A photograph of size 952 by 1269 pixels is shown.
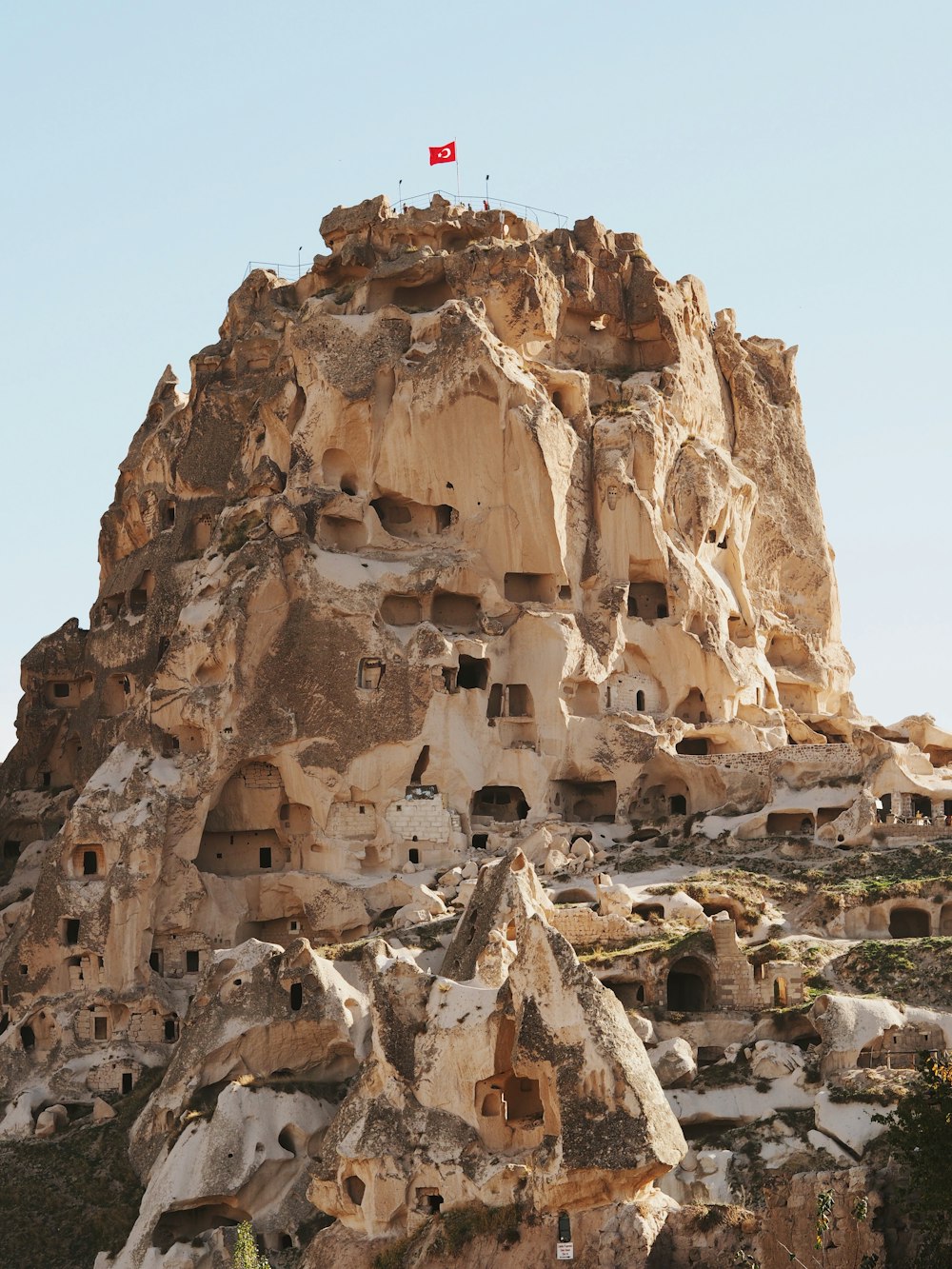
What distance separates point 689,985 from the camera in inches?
2653

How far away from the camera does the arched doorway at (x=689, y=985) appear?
65.4 meters

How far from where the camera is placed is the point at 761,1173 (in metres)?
53.8

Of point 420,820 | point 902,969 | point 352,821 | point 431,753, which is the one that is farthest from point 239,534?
point 902,969

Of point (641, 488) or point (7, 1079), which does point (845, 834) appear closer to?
point (641, 488)

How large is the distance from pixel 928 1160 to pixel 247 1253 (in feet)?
60.5

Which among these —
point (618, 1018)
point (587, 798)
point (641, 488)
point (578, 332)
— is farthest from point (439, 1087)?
point (578, 332)

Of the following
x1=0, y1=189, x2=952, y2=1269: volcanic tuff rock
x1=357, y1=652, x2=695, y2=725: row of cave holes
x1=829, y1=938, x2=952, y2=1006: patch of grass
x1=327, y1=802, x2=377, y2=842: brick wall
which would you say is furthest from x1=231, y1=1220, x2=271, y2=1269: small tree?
x1=357, y1=652, x2=695, y2=725: row of cave holes

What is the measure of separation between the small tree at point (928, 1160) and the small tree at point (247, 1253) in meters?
16.4

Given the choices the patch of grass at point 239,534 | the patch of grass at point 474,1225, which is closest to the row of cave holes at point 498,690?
the patch of grass at point 239,534

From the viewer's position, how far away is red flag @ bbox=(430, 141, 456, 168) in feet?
300

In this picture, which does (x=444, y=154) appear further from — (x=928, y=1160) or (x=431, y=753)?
(x=928, y=1160)

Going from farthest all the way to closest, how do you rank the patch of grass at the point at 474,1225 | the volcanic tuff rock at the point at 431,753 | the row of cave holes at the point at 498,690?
the row of cave holes at the point at 498,690 < the volcanic tuff rock at the point at 431,753 < the patch of grass at the point at 474,1225

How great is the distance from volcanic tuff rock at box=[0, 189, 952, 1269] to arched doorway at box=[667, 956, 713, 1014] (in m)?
0.12

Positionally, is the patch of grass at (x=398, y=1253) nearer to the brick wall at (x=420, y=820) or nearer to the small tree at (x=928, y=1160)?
the small tree at (x=928, y=1160)
